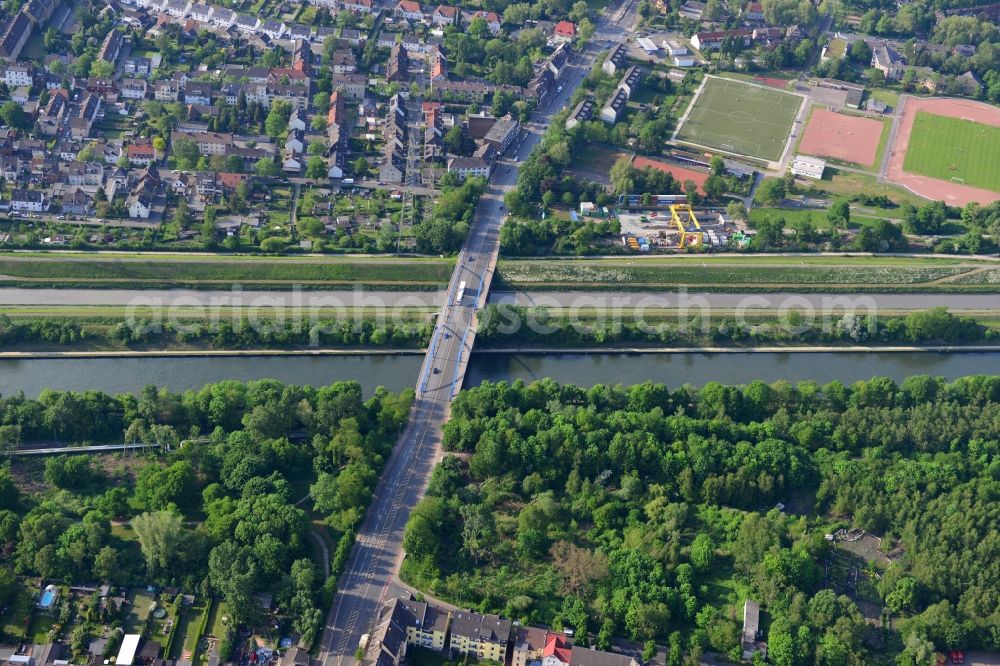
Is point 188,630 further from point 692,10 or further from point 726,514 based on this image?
point 692,10

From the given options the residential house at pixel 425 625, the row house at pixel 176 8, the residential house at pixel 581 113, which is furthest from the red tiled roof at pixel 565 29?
the residential house at pixel 425 625

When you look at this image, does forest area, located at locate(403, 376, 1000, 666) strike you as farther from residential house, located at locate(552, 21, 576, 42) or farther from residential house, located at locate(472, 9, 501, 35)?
residential house, located at locate(472, 9, 501, 35)

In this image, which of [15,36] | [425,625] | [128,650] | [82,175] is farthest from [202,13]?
[425,625]

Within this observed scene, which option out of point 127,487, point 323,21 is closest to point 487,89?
point 323,21

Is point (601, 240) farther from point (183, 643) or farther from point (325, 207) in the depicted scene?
point (183, 643)

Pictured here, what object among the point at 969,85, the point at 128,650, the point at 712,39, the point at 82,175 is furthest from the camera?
the point at 712,39
